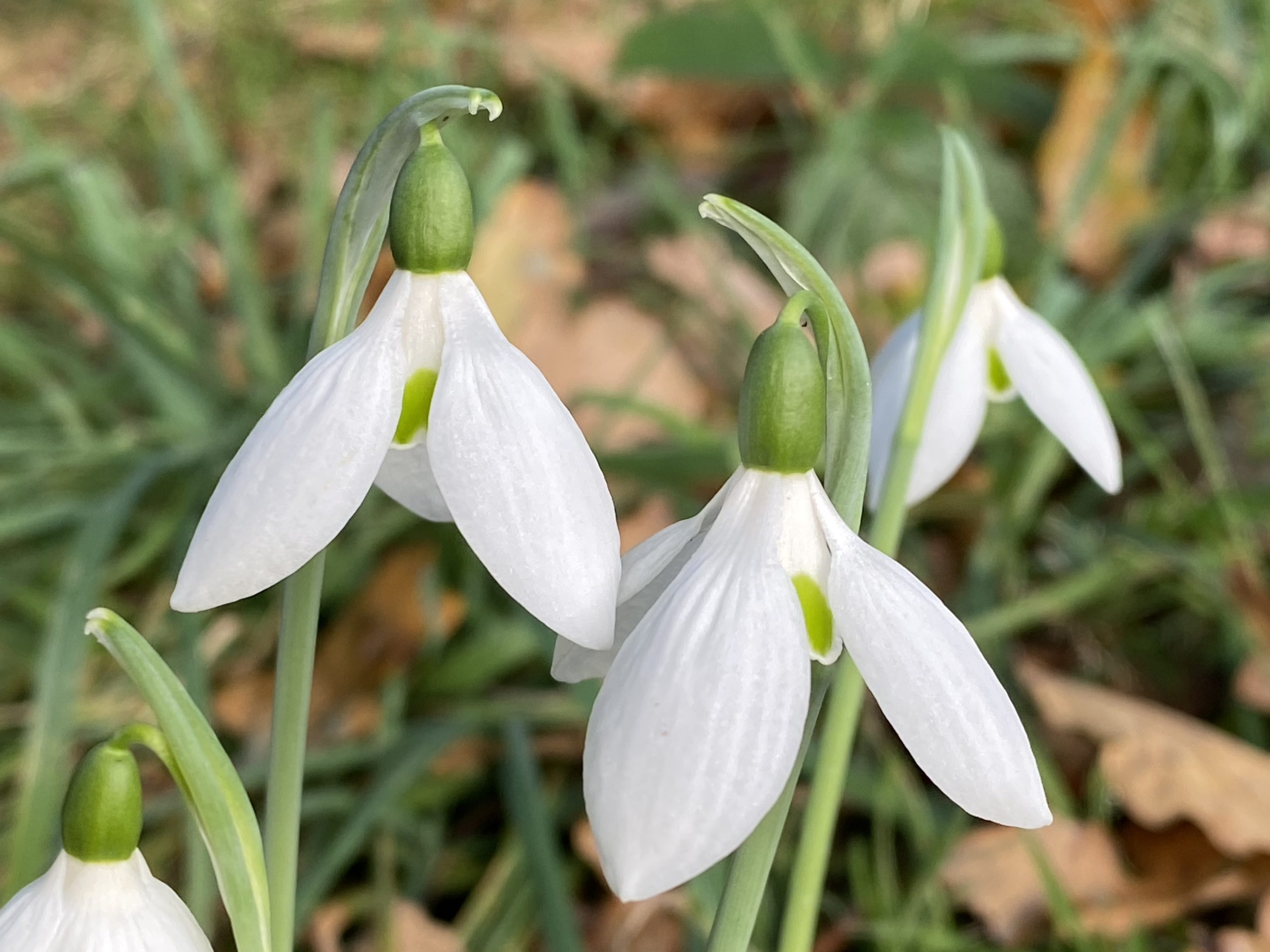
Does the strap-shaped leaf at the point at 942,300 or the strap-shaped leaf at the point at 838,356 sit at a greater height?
the strap-shaped leaf at the point at 838,356

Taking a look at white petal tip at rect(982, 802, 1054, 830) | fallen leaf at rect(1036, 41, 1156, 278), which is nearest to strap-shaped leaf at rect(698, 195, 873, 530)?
white petal tip at rect(982, 802, 1054, 830)

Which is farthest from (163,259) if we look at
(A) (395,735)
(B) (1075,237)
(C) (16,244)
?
(B) (1075,237)

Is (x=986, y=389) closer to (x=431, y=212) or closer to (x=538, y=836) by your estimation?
(x=431, y=212)

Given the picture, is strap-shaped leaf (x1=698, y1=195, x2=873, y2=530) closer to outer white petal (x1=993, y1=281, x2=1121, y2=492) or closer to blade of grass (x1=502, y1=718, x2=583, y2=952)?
outer white petal (x1=993, y1=281, x2=1121, y2=492)

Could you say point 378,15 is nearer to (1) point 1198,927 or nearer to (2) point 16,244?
(2) point 16,244

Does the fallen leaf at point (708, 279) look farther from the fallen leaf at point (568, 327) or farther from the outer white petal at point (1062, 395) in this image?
the outer white petal at point (1062, 395)

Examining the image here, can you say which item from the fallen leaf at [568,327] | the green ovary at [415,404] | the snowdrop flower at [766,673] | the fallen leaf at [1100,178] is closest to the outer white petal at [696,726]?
the snowdrop flower at [766,673]
